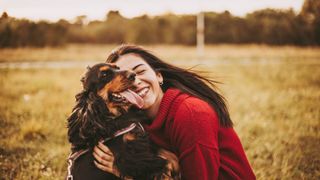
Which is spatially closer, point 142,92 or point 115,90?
point 115,90

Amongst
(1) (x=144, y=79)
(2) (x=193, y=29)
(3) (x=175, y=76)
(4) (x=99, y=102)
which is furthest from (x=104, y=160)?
(2) (x=193, y=29)

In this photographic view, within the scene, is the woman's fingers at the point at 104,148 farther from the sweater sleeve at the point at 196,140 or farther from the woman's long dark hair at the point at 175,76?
the woman's long dark hair at the point at 175,76

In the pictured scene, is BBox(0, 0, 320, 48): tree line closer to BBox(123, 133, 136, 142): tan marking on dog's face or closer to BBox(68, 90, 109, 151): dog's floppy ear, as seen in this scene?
BBox(68, 90, 109, 151): dog's floppy ear

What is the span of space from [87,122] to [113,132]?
0.72 ft

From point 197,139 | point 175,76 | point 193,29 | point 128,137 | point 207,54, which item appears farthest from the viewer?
point 193,29

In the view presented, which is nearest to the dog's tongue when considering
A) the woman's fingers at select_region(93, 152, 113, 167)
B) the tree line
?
the woman's fingers at select_region(93, 152, 113, 167)

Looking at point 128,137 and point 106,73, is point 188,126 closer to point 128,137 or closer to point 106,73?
point 128,137

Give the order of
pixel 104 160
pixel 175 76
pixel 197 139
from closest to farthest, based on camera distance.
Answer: pixel 197 139
pixel 104 160
pixel 175 76

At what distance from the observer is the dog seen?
2.86 metres

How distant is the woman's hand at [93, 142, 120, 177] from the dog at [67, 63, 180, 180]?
0.03 metres

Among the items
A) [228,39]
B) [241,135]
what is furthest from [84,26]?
[241,135]

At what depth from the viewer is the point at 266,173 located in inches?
164

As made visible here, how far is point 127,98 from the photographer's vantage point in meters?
3.18

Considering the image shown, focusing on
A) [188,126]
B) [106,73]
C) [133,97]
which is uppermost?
[106,73]
